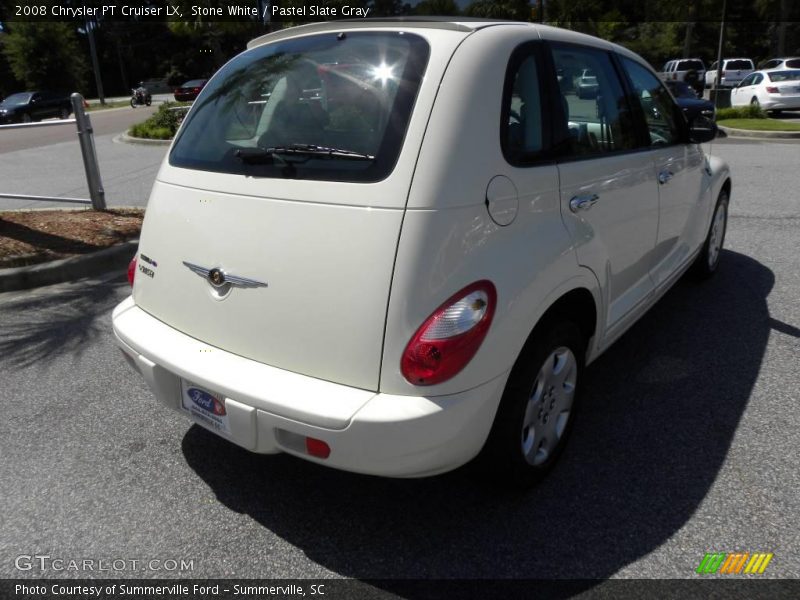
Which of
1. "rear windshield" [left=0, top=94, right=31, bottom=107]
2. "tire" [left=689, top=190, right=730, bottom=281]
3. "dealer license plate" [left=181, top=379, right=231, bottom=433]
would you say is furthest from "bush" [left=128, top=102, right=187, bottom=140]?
"dealer license plate" [left=181, top=379, right=231, bottom=433]

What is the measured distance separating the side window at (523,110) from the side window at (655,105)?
3.72ft

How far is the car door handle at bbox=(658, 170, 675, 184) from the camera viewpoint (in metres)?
3.46

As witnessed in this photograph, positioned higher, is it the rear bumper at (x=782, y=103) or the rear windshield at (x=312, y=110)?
the rear windshield at (x=312, y=110)

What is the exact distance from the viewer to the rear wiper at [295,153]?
224cm

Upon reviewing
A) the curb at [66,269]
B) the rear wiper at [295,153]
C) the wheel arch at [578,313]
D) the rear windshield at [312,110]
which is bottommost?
the curb at [66,269]

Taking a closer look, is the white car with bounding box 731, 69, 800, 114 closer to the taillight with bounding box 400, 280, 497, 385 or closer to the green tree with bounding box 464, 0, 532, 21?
the taillight with bounding box 400, 280, 497, 385

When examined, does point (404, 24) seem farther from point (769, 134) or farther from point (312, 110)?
point (769, 134)

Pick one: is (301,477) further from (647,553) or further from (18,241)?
(18,241)

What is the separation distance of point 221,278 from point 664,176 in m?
2.46

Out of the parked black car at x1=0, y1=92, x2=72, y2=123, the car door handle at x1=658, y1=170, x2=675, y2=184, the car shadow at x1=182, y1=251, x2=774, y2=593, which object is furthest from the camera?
the parked black car at x1=0, y1=92, x2=72, y2=123

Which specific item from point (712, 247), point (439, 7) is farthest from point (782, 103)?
point (712, 247)

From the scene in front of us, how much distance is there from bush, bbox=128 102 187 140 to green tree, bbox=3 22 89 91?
26.6m

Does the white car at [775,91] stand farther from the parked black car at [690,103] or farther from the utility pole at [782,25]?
the utility pole at [782,25]

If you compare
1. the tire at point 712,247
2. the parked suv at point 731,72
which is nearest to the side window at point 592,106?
the tire at point 712,247
